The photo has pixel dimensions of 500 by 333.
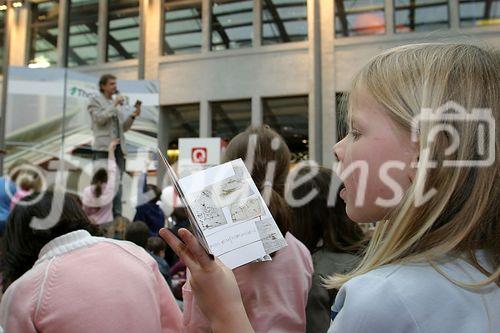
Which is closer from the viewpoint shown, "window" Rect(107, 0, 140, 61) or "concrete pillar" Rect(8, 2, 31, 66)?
"window" Rect(107, 0, 140, 61)

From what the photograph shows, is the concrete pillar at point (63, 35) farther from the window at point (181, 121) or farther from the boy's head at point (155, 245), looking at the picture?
the boy's head at point (155, 245)

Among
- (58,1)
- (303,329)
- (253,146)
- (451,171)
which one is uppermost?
(58,1)

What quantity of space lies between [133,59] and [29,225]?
35.7 feet

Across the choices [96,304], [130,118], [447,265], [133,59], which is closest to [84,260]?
[96,304]

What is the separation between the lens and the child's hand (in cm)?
98

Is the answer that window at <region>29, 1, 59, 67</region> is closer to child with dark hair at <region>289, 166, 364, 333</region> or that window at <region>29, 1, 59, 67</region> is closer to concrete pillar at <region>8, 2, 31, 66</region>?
concrete pillar at <region>8, 2, 31, 66</region>

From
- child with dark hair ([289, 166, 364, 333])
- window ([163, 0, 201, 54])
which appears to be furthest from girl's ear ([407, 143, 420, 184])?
window ([163, 0, 201, 54])

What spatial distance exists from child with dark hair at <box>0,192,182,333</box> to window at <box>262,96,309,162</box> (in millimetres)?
9282

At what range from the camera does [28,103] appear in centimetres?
823

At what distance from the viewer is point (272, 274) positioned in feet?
5.57

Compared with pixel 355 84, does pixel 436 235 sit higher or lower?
lower

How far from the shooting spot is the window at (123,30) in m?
12.2

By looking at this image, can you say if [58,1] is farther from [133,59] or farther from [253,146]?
[253,146]

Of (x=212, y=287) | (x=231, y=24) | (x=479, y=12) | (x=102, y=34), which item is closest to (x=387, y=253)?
(x=212, y=287)
